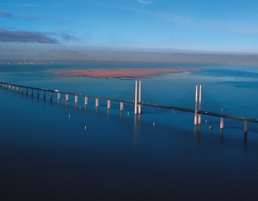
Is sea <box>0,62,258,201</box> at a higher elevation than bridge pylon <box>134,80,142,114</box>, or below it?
below

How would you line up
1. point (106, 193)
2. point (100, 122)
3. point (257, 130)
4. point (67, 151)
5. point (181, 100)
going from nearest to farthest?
point (106, 193)
point (67, 151)
point (257, 130)
point (100, 122)
point (181, 100)

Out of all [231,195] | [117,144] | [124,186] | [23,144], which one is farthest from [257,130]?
[23,144]

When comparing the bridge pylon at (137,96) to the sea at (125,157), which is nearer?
the sea at (125,157)

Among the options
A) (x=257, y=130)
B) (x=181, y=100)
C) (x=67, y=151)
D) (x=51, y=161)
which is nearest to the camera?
(x=51, y=161)

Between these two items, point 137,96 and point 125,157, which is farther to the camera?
point 137,96

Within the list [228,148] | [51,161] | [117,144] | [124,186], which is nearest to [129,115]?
[117,144]

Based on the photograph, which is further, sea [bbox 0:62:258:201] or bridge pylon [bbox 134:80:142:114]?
bridge pylon [bbox 134:80:142:114]

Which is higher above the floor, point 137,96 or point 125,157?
point 137,96

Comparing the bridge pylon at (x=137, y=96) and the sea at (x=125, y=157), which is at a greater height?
the bridge pylon at (x=137, y=96)

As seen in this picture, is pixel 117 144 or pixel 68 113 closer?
pixel 117 144

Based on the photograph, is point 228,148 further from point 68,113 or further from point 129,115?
point 68,113
